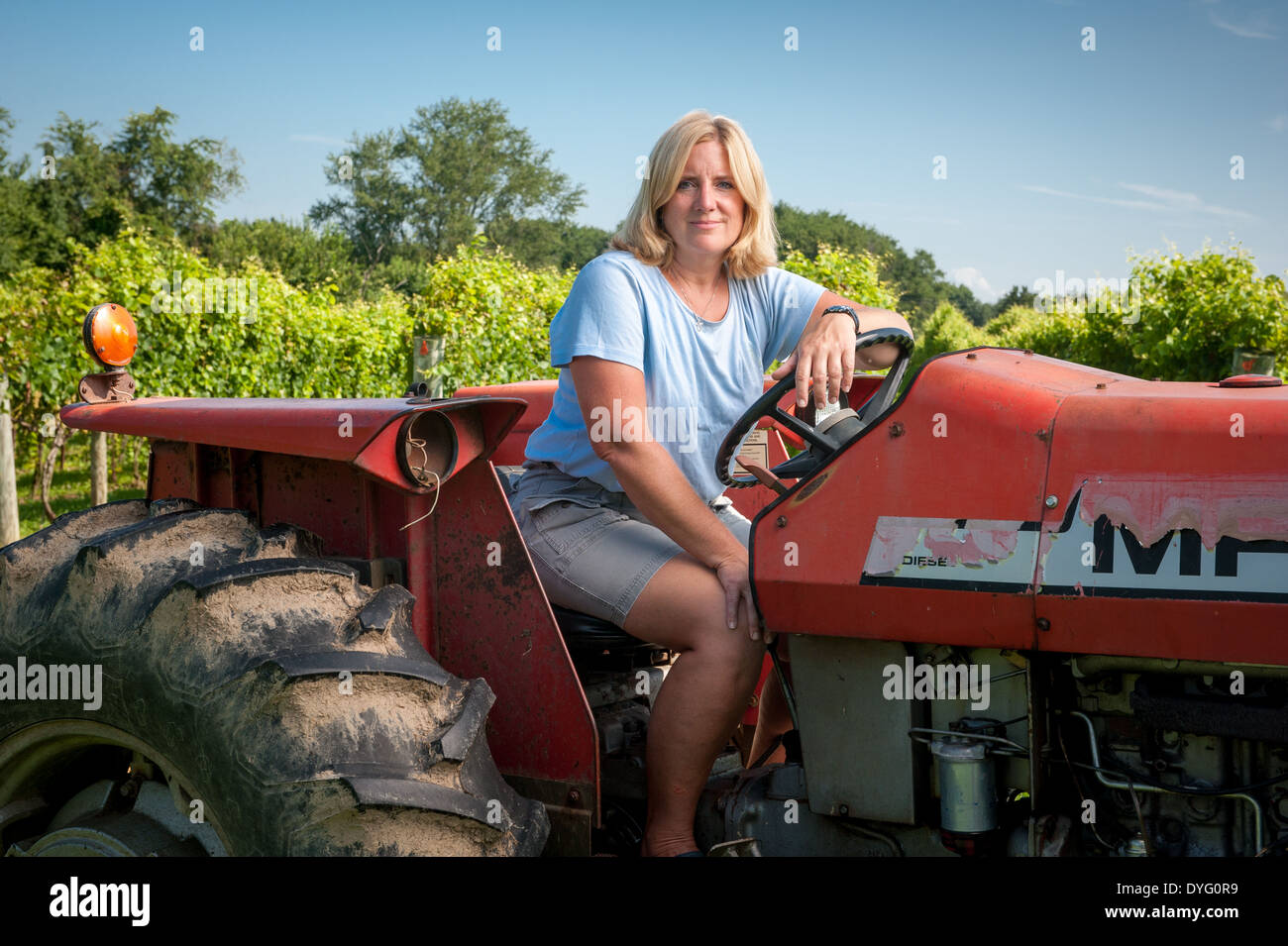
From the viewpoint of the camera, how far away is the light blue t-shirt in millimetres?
2279

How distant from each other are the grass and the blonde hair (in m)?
9.32

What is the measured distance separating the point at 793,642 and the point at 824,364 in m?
0.55

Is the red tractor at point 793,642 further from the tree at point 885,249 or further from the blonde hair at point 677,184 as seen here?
the tree at point 885,249

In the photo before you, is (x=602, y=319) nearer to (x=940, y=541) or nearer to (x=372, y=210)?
(x=940, y=541)

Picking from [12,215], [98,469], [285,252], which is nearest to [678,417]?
[98,469]

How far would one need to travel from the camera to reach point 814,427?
2.28 metres

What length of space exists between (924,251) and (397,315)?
57362mm

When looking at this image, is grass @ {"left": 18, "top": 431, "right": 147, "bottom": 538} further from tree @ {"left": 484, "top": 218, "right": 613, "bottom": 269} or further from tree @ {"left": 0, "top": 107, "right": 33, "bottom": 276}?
tree @ {"left": 484, "top": 218, "right": 613, "bottom": 269}

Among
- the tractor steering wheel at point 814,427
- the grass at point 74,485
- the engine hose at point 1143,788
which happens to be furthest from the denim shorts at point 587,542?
the grass at point 74,485

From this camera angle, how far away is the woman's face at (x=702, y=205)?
2473 millimetres

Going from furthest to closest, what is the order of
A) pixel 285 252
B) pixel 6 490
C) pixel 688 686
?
pixel 285 252 → pixel 6 490 → pixel 688 686

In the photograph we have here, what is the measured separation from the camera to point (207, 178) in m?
41.7

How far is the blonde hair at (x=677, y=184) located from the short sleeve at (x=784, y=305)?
0.09 meters

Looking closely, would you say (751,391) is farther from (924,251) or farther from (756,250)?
(924,251)
